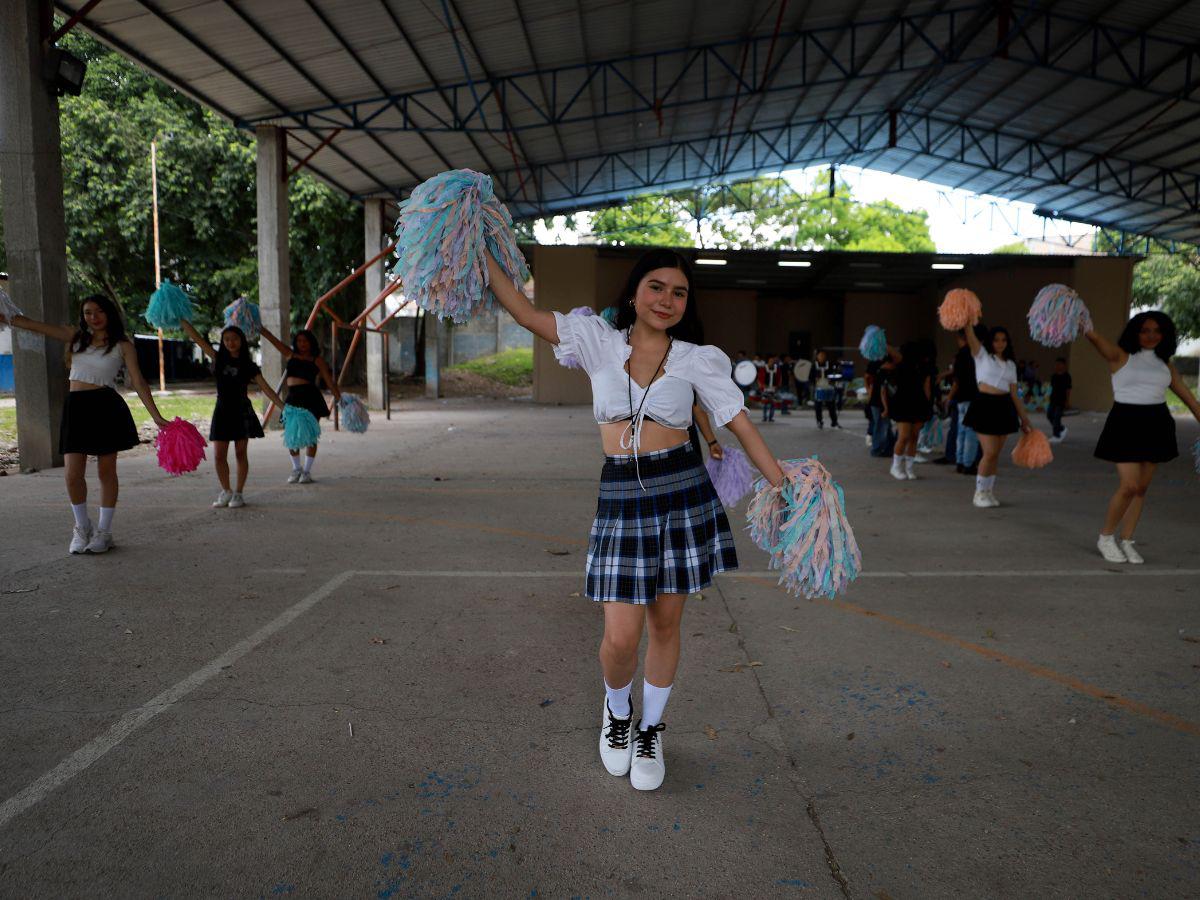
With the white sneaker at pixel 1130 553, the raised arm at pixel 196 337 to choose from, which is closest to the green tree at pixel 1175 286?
the white sneaker at pixel 1130 553

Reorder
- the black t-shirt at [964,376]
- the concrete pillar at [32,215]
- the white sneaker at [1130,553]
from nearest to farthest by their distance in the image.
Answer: the white sneaker at [1130,553] → the concrete pillar at [32,215] → the black t-shirt at [964,376]

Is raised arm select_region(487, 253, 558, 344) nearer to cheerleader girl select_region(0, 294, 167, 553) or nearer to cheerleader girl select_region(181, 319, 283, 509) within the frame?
cheerleader girl select_region(0, 294, 167, 553)

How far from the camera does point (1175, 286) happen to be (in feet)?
105

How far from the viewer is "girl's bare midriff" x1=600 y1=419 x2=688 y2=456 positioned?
2.64 metres

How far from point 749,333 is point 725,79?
13126mm

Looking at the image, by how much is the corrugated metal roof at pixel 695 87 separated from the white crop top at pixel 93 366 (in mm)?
7577

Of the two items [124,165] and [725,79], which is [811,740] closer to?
[725,79]

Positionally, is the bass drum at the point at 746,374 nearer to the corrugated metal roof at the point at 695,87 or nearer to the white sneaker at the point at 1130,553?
the corrugated metal roof at the point at 695,87

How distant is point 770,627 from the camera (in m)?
4.29

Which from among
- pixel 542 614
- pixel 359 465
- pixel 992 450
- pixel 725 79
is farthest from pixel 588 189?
pixel 542 614

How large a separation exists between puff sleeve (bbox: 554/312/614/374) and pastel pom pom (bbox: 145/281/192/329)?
5.52 meters

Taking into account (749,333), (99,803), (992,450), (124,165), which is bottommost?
(99,803)

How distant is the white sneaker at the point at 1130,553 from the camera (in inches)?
225

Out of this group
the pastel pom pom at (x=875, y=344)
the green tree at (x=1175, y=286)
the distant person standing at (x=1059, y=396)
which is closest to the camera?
the pastel pom pom at (x=875, y=344)
